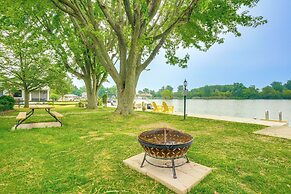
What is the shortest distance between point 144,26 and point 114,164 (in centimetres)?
826

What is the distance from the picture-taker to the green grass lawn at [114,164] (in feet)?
9.93

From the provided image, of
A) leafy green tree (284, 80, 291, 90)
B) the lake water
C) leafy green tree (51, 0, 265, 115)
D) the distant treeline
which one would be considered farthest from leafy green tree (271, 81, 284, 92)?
leafy green tree (51, 0, 265, 115)

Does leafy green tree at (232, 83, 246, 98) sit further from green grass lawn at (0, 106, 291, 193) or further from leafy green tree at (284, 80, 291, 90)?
green grass lawn at (0, 106, 291, 193)

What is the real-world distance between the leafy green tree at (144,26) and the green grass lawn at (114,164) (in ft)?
18.2

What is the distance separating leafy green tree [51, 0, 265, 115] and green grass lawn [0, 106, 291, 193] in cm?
555

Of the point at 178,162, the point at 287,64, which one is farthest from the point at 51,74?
the point at 287,64

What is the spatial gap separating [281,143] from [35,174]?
6.63 meters

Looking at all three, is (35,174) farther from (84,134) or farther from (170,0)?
(170,0)

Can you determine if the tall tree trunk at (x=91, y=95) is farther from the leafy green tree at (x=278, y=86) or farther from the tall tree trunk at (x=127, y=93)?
the leafy green tree at (x=278, y=86)

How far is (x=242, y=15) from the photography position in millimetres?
10078

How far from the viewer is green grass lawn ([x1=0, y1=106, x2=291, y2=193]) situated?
9.93 feet

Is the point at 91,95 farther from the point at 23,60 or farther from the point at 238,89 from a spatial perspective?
the point at 238,89

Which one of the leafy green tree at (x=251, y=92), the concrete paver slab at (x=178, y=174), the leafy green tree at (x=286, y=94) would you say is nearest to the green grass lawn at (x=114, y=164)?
the concrete paver slab at (x=178, y=174)

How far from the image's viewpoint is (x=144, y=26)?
1020 cm
